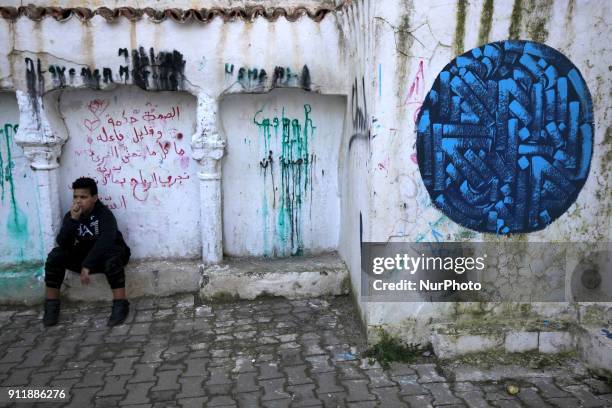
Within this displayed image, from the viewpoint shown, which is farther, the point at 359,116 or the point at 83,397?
the point at 359,116

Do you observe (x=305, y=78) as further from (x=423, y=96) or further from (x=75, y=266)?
(x=75, y=266)

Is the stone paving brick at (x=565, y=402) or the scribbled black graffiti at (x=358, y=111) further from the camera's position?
the scribbled black graffiti at (x=358, y=111)

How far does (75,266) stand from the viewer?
5258mm

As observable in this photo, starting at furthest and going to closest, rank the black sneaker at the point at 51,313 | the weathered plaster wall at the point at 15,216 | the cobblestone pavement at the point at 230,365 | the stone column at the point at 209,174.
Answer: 1. the weathered plaster wall at the point at 15,216
2. the stone column at the point at 209,174
3. the black sneaker at the point at 51,313
4. the cobblestone pavement at the point at 230,365

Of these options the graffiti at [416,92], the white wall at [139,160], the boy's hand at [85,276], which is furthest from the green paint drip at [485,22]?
the boy's hand at [85,276]

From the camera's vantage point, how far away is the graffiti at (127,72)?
5137 millimetres

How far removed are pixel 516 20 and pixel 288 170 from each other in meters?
2.70

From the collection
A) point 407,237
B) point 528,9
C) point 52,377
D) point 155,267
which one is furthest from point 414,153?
point 52,377

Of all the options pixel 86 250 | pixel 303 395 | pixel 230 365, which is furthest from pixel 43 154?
pixel 303 395

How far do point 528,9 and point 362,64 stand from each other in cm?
135

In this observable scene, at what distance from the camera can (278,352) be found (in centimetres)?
452

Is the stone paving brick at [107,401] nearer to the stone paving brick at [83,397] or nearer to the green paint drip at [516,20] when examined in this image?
the stone paving brick at [83,397]

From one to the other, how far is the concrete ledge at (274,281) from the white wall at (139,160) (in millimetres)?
655

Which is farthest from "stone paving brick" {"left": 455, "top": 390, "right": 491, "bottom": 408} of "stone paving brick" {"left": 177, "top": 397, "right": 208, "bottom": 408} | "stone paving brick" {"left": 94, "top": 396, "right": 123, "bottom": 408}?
"stone paving brick" {"left": 94, "top": 396, "right": 123, "bottom": 408}
